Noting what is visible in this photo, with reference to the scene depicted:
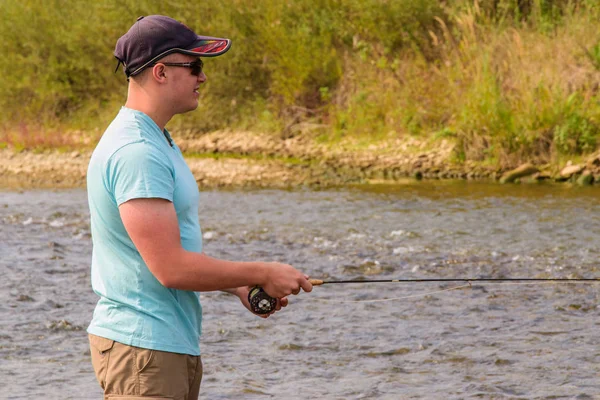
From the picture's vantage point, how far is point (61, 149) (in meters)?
22.6

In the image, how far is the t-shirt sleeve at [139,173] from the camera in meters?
2.42

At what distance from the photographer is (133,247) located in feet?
8.38

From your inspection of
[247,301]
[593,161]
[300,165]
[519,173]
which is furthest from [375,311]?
[300,165]

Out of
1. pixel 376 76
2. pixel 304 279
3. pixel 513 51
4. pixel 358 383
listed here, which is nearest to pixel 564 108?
pixel 513 51

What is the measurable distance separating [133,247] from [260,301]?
1.46 feet

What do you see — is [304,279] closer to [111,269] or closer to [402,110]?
[111,269]

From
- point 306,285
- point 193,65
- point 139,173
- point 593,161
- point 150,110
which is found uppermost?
point 193,65

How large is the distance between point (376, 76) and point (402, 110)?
1.60m

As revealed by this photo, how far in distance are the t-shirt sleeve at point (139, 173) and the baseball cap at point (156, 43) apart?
10.1 inches

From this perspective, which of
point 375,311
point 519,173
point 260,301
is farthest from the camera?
point 519,173

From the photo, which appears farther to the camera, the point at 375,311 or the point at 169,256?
the point at 375,311

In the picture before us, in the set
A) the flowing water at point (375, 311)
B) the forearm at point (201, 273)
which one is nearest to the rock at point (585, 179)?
the flowing water at point (375, 311)

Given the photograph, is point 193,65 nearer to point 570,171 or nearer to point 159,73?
point 159,73

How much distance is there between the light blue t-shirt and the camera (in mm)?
2486
